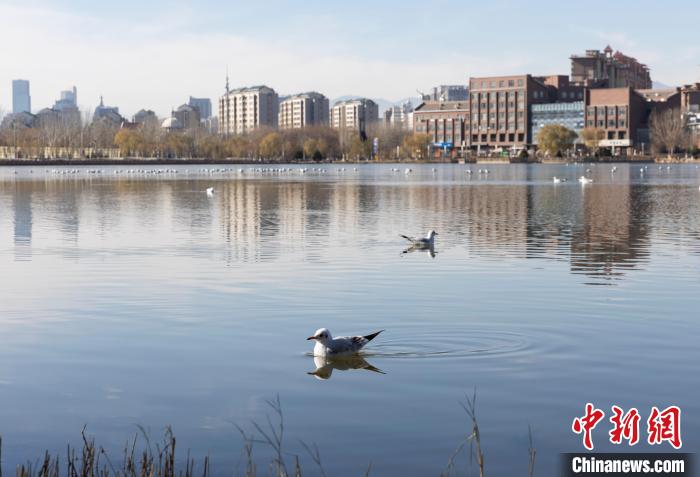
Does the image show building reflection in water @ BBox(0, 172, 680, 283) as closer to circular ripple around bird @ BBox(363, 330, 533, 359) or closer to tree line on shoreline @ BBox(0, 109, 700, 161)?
circular ripple around bird @ BBox(363, 330, 533, 359)

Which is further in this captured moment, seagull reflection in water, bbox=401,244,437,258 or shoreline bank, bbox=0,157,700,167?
shoreline bank, bbox=0,157,700,167

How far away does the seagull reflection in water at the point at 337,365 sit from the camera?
1098 centimetres

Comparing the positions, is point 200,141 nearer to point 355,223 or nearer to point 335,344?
point 355,223

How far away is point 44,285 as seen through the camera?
58.7 feet

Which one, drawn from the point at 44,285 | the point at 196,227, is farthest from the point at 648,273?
the point at 196,227

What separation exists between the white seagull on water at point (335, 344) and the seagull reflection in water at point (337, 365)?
96 millimetres

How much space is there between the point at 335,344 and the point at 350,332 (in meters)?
2.02

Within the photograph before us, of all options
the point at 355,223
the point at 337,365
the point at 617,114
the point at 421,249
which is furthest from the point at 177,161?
the point at 337,365

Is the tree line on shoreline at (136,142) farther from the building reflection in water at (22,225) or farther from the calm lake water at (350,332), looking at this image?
the calm lake water at (350,332)

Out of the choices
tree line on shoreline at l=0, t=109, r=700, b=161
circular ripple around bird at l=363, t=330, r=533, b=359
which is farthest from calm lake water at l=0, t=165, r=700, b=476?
tree line on shoreline at l=0, t=109, r=700, b=161

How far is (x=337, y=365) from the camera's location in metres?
11.2

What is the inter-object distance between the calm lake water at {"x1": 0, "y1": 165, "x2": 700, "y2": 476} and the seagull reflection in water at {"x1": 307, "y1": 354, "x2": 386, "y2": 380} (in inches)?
4.3

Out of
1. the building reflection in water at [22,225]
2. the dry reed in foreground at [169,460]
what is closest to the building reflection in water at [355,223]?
the building reflection in water at [22,225]

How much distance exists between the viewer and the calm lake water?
8773 mm
